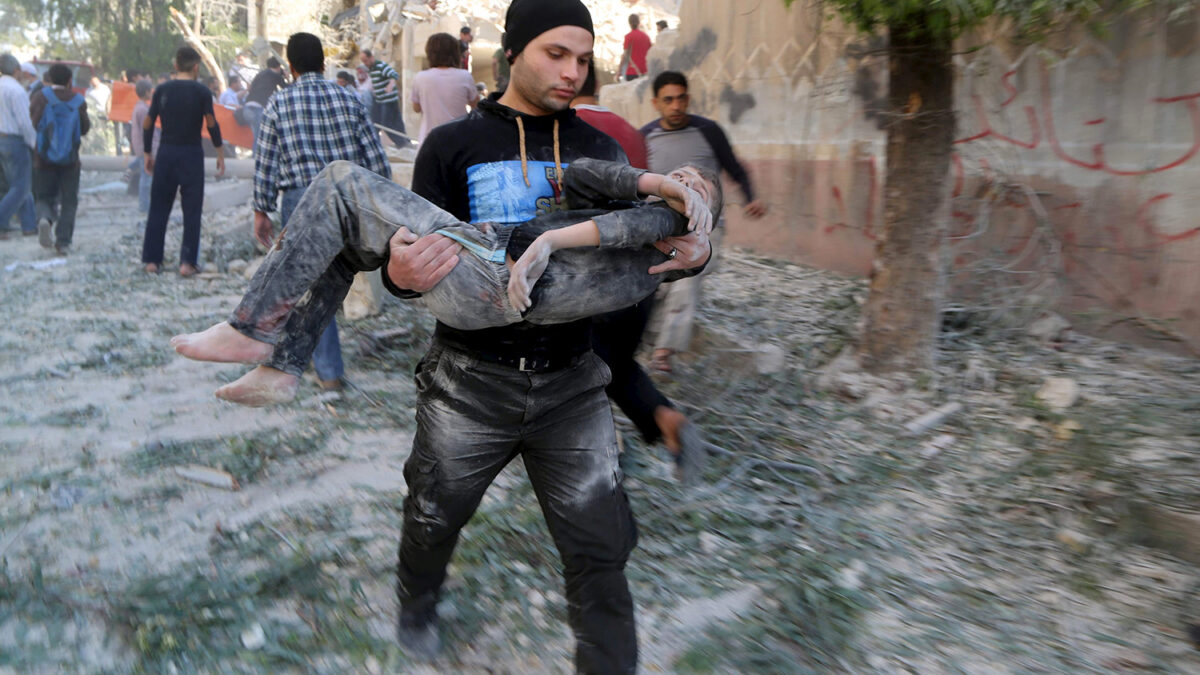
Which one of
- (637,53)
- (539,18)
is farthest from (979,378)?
(637,53)

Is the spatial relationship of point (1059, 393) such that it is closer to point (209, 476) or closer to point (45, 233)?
point (209, 476)

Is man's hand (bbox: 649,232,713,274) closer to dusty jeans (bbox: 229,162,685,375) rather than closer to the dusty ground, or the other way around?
dusty jeans (bbox: 229,162,685,375)

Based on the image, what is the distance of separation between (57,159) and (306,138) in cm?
641

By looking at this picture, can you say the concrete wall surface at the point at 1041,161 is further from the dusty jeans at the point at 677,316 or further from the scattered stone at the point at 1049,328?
the dusty jeans at the point at 677,316

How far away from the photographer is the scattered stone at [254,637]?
8.31 feet

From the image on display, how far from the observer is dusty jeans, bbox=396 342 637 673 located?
2.10 meters

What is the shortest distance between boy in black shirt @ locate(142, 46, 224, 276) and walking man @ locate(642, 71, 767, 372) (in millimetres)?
4596

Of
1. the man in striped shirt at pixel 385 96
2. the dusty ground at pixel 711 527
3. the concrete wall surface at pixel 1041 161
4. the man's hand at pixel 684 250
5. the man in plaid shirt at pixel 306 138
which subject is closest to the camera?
the man's hand at pixel 684 250

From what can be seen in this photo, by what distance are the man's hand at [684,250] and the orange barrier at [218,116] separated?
1457 cm

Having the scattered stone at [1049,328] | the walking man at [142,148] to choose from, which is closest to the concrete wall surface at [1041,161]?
the scattered stone at [1049,328]

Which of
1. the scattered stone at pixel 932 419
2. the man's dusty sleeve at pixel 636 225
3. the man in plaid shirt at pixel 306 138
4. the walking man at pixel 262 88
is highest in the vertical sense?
the walking man at pixel 262 88

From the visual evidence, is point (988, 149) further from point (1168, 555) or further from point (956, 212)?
point (1168, 555)

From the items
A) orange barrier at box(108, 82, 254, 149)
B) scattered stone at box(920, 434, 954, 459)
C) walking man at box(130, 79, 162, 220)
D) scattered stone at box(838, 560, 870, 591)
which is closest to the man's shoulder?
scattered stone at box(920, 434, 954, 459)

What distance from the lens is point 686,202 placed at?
6.30 ft
